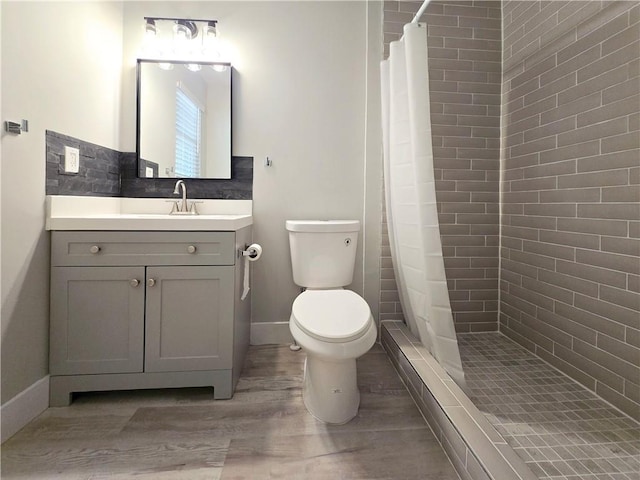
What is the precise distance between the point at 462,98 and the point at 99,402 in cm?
264

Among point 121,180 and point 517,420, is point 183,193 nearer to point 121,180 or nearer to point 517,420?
point 121,180

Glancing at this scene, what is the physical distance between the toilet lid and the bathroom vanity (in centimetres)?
35

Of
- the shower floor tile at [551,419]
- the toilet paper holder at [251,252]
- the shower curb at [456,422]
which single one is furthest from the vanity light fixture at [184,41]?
the shower floor tile at [551,419]

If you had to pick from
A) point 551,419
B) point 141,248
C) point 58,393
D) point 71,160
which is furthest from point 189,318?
point 551,419

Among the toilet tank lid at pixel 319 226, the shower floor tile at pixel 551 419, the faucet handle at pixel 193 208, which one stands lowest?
the shower floor tile at pixel 551 419

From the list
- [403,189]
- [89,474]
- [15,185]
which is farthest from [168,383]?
[403,189]

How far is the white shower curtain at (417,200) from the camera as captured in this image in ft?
4.70

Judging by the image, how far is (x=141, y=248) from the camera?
58.3 inches

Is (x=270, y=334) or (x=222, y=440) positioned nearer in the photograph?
(x=222, y=440)

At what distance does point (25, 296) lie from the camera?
1334mm

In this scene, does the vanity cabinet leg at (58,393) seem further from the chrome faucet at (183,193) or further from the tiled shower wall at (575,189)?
the tiled shower wall at (575,189)

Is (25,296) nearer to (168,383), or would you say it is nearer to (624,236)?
(168,383)

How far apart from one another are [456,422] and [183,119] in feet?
6.93

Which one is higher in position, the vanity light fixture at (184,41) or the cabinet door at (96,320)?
the vanity light fixture at (184,41)
